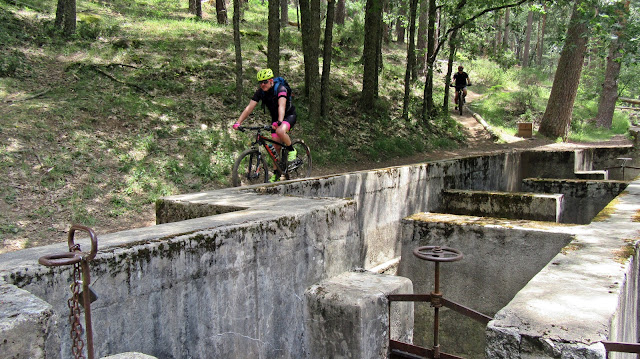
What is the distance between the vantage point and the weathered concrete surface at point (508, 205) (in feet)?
23.4

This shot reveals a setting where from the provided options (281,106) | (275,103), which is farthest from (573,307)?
(275,103)

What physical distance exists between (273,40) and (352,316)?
32.7ft

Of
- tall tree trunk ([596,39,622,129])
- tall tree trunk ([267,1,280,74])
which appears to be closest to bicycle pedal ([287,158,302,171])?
A: tall tree trunk ([267,1,280,74])

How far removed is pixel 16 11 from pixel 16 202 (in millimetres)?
9343

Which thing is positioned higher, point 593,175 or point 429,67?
point 429,67

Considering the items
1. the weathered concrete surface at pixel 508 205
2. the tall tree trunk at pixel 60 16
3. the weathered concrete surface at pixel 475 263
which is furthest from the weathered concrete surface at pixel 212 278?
the tall tree trunk at pixel 60 16

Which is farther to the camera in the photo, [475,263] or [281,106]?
[281,106]

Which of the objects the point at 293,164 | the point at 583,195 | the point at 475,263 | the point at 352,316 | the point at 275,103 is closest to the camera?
the point at 352,316

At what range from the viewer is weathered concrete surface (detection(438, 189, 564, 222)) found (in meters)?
7.12

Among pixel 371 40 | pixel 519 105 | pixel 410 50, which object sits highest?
pixel 371 40

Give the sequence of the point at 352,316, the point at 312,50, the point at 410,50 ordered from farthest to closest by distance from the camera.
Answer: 1. the point at 410,50
2. the point at 312,50
3. the point at 352,316

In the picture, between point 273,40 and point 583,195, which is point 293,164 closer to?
point 583,195

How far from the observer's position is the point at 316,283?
167 inches

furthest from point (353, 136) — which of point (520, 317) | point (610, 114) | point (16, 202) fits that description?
point (610, 114)
